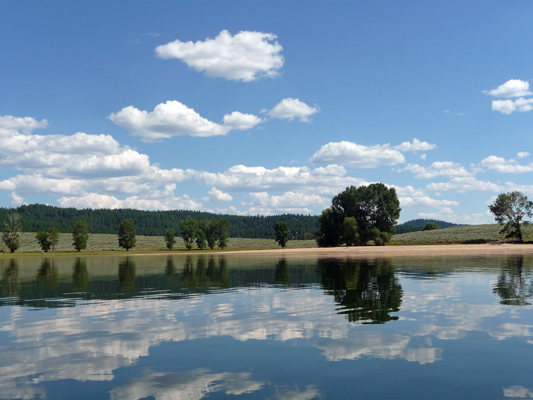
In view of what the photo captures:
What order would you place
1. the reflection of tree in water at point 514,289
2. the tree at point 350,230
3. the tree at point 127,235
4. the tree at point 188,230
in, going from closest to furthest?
the reflection of tree in water at point 514,289, the tree at point 350,230, the tree at point 127,235, the tree at point 188,230

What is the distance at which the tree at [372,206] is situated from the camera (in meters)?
152

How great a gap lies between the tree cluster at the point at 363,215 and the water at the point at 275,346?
117995 millimetres

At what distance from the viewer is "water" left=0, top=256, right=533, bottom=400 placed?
1215cm

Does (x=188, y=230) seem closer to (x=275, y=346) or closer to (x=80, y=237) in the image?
(x=80, y=237)

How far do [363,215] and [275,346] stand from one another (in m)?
142

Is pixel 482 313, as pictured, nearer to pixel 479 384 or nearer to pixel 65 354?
pixel 479 384

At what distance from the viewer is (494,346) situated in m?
16.1

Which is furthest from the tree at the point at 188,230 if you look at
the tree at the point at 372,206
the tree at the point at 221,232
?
the tree at the point at 372,206

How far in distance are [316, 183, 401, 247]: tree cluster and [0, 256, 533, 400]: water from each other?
387ft

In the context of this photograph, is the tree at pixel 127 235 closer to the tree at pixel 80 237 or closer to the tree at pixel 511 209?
the tree at pixel 80 237

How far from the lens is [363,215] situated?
154500mm

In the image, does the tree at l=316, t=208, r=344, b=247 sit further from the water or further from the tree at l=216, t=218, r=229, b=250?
the water

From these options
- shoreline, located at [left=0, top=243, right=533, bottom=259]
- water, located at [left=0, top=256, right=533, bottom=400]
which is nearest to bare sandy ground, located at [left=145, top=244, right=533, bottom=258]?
shoreline, located at [left=0, top=243, right=533, bottom=259]

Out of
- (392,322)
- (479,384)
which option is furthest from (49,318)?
(479,384)
